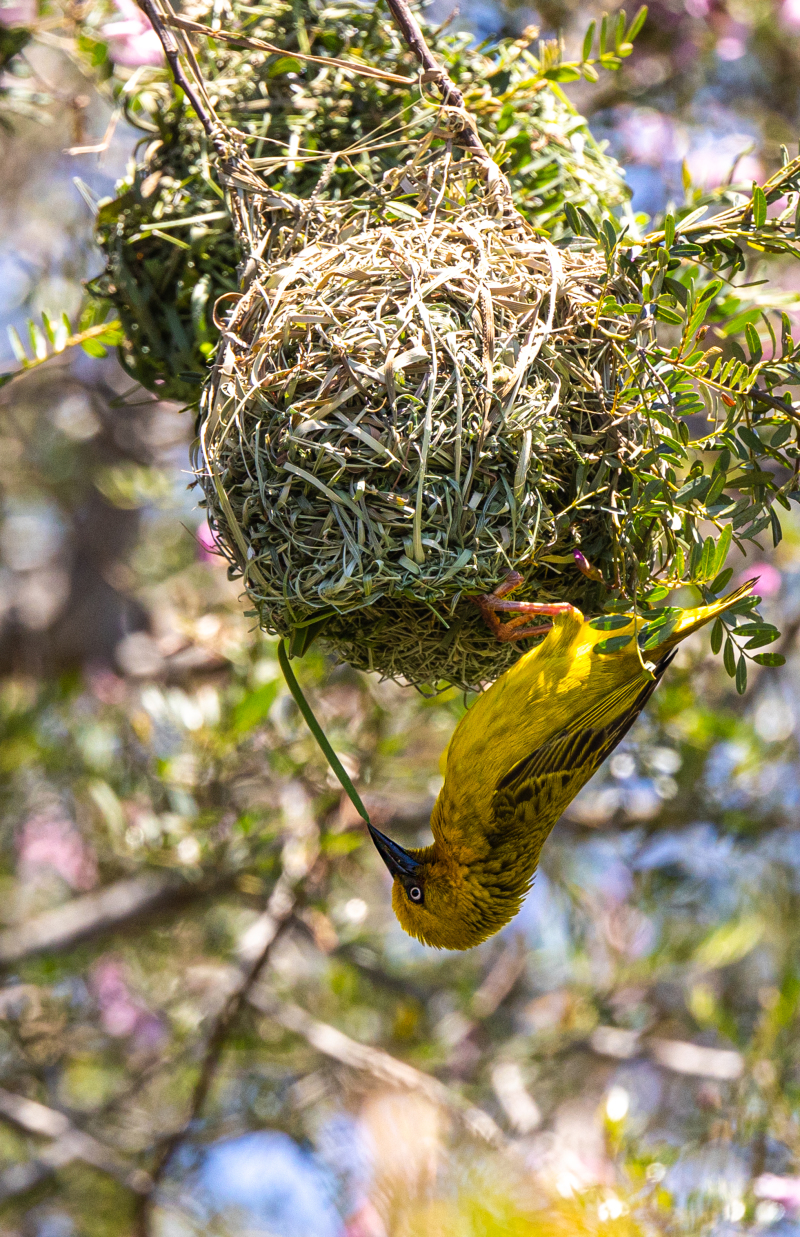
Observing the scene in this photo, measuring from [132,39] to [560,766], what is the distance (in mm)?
1833

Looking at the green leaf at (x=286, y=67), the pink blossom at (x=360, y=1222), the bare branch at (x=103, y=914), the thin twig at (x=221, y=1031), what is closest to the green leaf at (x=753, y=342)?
the green leaf at (x=286, y=67)

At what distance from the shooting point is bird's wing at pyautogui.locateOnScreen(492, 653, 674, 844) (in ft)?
5.59

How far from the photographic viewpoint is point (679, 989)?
5180mm

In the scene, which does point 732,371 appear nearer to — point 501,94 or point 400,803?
point 501,94

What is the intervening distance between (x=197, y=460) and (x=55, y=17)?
1.65 meters

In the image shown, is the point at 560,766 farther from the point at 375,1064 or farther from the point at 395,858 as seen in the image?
the point at 375,1064

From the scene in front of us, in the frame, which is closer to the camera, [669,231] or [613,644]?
[669,231]

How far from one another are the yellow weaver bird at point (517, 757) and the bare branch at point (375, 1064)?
110cm

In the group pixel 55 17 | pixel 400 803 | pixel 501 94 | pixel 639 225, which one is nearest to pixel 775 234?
pixel 639 225

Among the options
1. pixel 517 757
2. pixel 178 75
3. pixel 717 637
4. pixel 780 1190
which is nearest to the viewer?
pixel 717 637

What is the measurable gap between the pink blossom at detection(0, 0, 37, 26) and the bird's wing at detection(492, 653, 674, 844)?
2.10 meters

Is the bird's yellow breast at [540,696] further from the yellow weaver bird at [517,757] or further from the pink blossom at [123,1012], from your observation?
the pink blossom at [123,1012]

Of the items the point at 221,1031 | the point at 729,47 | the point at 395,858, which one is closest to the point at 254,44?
the point at 395,858

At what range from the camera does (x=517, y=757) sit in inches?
67.2
